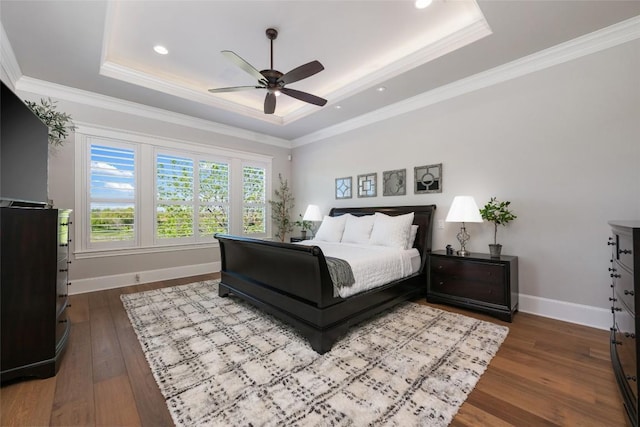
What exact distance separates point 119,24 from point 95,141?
6.39ft

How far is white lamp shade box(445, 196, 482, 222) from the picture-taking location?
300 cm

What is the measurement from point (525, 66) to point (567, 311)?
8.93 feet

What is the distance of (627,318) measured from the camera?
150 cm

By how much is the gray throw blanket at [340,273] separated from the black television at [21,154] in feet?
7.80

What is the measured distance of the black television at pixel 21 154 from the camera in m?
1.84

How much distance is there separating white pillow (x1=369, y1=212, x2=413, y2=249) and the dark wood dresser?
1908 mm

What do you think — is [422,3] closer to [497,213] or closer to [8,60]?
[497,213]

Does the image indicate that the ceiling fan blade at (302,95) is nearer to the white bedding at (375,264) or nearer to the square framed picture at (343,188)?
the white bedding at (375,264)

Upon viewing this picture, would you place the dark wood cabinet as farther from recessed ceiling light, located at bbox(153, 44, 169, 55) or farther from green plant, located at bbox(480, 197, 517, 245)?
green plant, located at bbox(480, 197, 517, 245)

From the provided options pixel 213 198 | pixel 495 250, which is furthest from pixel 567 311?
pixel 213 198

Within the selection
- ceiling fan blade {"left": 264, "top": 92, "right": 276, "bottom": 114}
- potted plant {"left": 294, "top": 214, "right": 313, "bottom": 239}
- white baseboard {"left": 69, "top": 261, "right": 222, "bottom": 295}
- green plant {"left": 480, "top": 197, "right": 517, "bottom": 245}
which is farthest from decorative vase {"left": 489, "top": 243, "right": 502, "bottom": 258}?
white baseboard {"left": 69, "top": 261, "right": 222, "bottom": 295}

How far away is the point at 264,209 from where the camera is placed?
5.88m

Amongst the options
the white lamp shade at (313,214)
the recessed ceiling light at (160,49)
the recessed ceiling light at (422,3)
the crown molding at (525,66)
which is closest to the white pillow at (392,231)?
Answer: the white lamp shade at (313,214)

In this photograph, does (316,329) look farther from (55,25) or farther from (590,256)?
(55,25)
